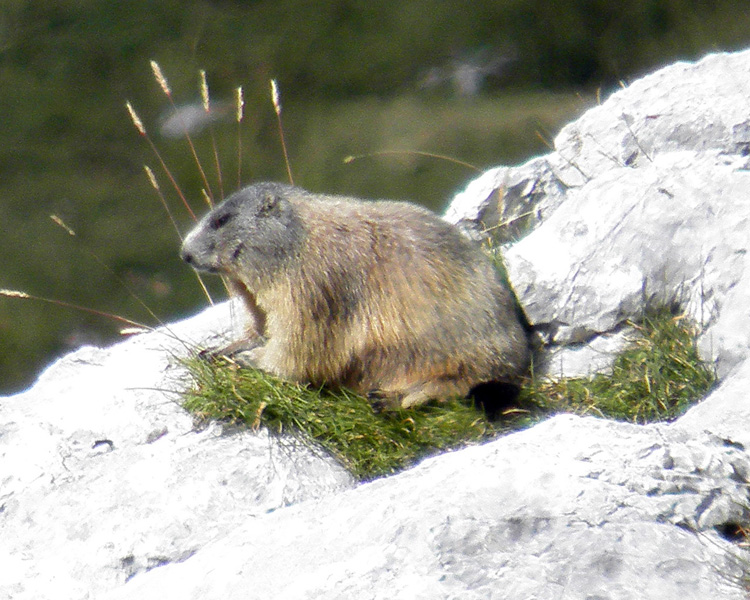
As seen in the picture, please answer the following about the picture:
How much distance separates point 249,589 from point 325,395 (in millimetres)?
2083

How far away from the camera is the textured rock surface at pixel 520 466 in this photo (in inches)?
118

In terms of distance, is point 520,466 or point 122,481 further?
point 122,481

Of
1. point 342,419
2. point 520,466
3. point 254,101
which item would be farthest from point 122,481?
point 254,101

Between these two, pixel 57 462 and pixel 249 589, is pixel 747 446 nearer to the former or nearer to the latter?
pixel 249 589

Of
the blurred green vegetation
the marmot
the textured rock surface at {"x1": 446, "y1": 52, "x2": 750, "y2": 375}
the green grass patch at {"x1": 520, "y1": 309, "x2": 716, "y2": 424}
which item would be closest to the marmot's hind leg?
the marmot

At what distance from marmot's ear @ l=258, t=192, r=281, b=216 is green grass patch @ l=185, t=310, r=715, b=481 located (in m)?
0.93

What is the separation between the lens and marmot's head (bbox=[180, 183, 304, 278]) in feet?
17.3

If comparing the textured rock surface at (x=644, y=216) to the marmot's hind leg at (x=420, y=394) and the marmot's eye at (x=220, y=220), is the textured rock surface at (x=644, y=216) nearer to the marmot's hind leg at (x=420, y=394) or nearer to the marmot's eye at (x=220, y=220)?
the marmot's hind leg at (x=420, y=394)

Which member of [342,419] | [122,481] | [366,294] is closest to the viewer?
[122,481]

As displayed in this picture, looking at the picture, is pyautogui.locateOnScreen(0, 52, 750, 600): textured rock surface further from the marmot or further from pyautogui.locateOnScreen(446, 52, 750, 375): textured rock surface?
the marmot

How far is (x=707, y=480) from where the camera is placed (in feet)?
10.8

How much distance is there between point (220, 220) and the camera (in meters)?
5.35

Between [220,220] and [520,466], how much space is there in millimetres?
2718

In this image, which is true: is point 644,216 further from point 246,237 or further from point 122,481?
point 122,481
